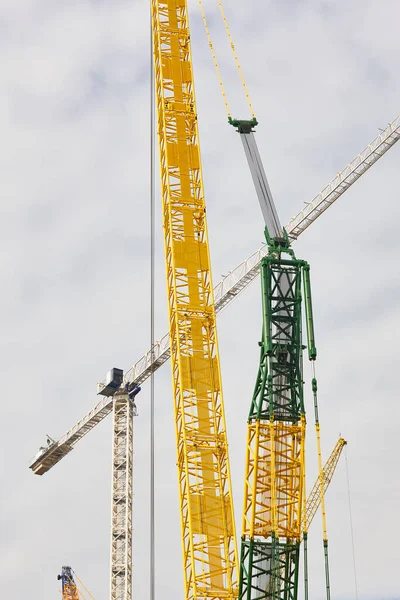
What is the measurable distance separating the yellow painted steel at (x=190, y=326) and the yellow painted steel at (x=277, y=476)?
10.0 metres

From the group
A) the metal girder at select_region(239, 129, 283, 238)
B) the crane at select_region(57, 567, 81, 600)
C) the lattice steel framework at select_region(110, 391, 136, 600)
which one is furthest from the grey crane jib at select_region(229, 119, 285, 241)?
the crane at select_region(57, 567, 81, 600)

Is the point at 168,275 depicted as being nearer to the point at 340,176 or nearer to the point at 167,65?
the point at 167,65

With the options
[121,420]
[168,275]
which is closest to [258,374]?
[168,275]

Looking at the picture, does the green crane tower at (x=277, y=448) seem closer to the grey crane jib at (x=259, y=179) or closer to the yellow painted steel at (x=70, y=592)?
the grey crane jib at (x=259, y=179)

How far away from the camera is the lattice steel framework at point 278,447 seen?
48.5m

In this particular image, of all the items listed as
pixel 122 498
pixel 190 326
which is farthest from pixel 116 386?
pixel 190 326

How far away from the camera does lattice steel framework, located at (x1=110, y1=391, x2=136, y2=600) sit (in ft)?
315

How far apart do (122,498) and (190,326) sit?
130ft

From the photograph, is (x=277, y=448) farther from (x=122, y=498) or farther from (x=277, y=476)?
(x=122, y=498)

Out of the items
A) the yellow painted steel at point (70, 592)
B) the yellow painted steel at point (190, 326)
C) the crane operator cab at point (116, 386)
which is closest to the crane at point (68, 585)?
the yellow painted steel at point (70, 592)

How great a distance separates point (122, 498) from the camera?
98750 mm

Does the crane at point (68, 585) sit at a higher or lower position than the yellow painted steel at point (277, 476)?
higher

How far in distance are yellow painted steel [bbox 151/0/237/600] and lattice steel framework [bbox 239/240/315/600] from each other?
32.8ft

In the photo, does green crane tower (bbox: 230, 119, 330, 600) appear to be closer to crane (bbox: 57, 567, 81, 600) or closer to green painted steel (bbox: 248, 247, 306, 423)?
green painted steel (bbox: 248, 247, 306, 423)
